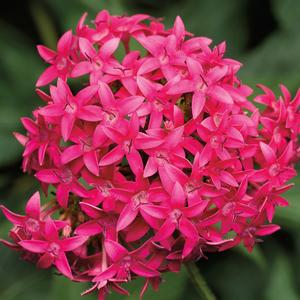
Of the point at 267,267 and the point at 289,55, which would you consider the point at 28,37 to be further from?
the point at 267,267

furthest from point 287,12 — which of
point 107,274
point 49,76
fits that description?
point 107,274

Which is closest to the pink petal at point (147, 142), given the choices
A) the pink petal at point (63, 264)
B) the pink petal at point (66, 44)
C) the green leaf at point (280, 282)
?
the pink petal at point (63, 264)

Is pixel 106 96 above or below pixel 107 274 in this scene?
above

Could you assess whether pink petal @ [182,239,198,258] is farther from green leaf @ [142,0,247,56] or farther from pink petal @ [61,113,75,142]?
green leaf @ [142,0,247,56]

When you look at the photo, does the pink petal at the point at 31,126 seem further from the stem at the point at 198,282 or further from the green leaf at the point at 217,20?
the green leaf at the point at 217,20

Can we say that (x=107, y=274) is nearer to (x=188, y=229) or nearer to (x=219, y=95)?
(x=188, y=229)

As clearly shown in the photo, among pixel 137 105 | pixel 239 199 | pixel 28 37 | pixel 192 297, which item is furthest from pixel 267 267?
pixel 28 37

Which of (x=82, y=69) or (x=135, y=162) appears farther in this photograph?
(x=82, y=69)

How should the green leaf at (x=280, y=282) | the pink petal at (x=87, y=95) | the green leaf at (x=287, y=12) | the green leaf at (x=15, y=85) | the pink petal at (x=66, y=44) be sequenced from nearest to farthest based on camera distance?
the pink petal at (x=87, y=95), the pink petal at (x=66, y=44), the green leaf at (x=280, y=282), the green leaf at (x=287, y=12), the green leaf at (x=15, y=85)

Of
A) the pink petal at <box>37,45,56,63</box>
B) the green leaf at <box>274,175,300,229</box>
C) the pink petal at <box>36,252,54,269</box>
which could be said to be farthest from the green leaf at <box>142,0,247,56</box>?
the pink petal at <box>36,252,54,269</box>
